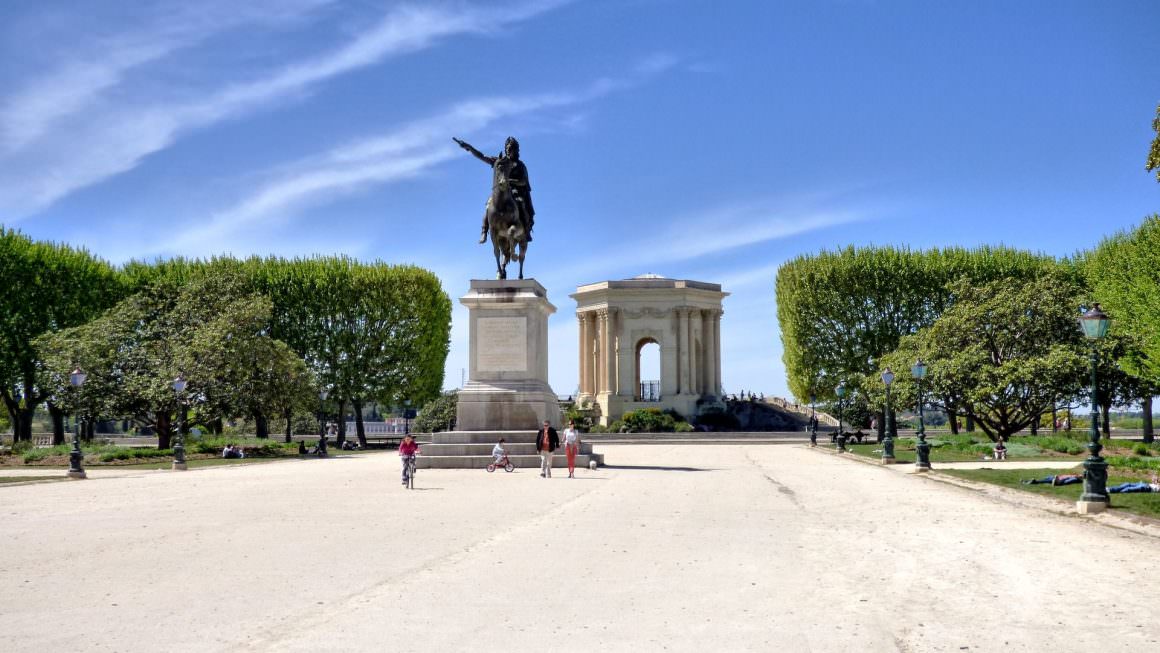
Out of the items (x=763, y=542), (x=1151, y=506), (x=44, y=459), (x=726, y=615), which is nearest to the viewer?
(x=726, y=615)

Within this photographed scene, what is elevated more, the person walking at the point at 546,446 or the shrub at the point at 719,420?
the person walking at the point at 546,446

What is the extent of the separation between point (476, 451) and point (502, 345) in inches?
128

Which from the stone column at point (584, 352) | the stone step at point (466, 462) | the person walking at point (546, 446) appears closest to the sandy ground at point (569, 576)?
the person walking at point (546, 446)

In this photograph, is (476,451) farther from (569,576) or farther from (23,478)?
(569,576)

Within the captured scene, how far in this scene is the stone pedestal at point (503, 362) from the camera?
29.5 metres

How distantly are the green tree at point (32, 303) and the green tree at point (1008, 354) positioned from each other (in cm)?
4041

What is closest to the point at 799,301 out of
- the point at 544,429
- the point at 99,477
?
the point at 544,429

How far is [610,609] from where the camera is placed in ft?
26.5

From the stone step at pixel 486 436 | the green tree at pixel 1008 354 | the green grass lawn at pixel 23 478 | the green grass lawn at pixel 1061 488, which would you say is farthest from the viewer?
the green tree at pixel 1008 354

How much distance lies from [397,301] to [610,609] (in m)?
52.8

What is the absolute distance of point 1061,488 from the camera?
67.9 ft

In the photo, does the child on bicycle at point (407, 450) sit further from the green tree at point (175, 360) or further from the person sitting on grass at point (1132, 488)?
the green tree at point (175, 360)

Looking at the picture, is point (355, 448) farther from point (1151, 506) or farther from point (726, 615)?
point (726, 615)

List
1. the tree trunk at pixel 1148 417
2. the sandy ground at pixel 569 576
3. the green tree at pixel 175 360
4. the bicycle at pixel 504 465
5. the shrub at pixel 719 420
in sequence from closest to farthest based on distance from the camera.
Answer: the sandy ground at pixel 569 576 → the bicycle at pixel 504 465 → the green tree at pixel 175 360 → the tree trunk at pixel 1148 417 → the shrub at pixel 719 420
